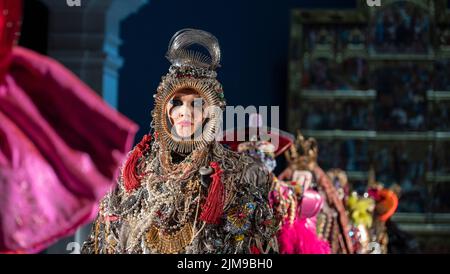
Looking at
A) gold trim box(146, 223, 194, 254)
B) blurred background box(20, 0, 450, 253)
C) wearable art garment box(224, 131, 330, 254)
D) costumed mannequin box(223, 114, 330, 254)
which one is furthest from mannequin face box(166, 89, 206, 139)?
blurred background box(20, 0, 450, 253)

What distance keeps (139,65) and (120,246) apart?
4.33 metres

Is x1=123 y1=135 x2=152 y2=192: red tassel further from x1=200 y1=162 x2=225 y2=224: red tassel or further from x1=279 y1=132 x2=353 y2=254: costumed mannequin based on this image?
x1=279 y1=132 x2=353 y2=254: costumed mannequin

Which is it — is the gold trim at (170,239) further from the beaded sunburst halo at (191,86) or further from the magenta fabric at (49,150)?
the magenta fabric at (49,150)

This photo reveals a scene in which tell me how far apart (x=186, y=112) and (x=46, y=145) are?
4.65 m

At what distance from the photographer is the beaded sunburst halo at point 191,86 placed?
18.3ft

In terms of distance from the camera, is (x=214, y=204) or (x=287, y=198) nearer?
(x=214, y=204)

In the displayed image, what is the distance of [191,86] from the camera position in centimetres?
561

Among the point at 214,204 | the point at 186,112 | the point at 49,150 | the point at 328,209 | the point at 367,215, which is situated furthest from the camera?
the point at 49,150

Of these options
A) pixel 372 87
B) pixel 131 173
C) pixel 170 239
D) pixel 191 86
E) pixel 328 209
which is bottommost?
pixel 328 209

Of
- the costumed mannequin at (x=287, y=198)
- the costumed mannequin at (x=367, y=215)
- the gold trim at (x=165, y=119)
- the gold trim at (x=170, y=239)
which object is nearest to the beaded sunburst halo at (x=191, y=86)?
the gold trim at (x=165, y=119)

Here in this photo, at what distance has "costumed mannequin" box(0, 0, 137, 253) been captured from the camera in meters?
9.73

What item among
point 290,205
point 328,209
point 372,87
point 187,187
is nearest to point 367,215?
point 328,209

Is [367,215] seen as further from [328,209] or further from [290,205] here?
[290,205]

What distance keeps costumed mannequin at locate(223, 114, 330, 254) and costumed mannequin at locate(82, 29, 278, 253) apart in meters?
1.49
